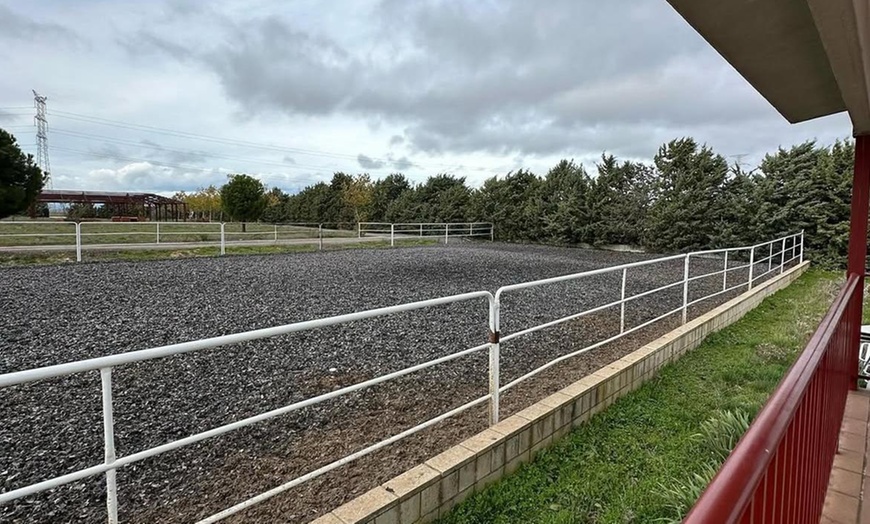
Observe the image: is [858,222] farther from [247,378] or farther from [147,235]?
[147,235]

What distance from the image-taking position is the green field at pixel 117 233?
9.41 metres

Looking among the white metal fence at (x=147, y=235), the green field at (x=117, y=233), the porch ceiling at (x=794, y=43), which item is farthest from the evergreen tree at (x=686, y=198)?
the porch ceiling at (x=794, y=43)

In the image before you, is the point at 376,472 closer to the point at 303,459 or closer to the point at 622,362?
the point at 303,459

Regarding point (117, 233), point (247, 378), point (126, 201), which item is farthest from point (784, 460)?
point (126, 201)

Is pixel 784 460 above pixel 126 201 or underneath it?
underneath

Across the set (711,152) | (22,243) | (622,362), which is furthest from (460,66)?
(22,243)

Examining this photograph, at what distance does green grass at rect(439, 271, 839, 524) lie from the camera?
2.00 meters

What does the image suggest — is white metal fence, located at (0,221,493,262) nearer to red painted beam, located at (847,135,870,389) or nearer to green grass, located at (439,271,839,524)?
green grass, located at (439,271,839,524)

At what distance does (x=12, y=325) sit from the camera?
4004 millimetres

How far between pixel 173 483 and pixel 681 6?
2.66m

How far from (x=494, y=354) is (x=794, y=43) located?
1827 mm

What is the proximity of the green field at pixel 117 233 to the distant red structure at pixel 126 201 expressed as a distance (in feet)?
39.4

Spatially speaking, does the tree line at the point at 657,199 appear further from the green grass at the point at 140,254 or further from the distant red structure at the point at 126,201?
the distant red structure at the point at 126,201

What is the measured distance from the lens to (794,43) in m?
1.73
